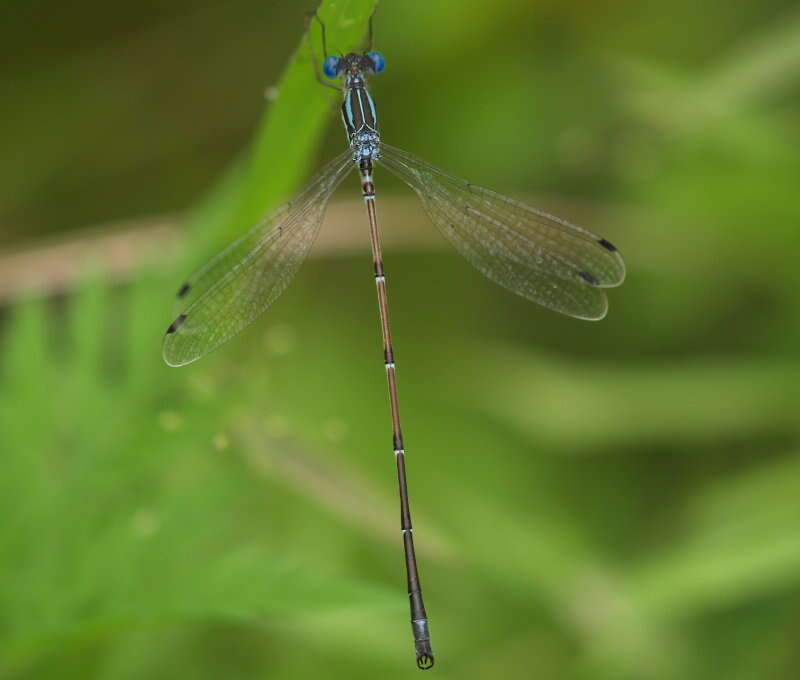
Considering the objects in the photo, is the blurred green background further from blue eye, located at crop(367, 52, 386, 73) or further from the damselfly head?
blue eye, located at crop(367, 52, 386, 73)

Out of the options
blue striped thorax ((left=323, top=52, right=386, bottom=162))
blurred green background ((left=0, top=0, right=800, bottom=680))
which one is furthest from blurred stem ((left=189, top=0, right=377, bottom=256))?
blue striped thorax ((left=323, top=52, right=386, bottom=162))

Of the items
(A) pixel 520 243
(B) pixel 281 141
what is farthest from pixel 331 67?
(A) pixel 520 243

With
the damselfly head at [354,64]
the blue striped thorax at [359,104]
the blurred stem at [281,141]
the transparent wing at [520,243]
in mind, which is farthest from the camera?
the transparent wing at [520,243]

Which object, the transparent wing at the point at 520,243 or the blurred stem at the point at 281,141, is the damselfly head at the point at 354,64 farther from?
the transparent wing at the point at 520,243

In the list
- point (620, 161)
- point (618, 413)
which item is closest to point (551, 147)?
point (620, 161)

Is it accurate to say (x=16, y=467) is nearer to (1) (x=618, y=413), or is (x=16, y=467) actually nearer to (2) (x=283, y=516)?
(2) (x=283, y=516)

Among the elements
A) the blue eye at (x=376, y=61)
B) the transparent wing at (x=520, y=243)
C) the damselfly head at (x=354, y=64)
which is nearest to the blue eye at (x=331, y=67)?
the damselfly head at (x=354, y=64)

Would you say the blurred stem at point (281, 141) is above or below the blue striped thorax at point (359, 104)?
below
